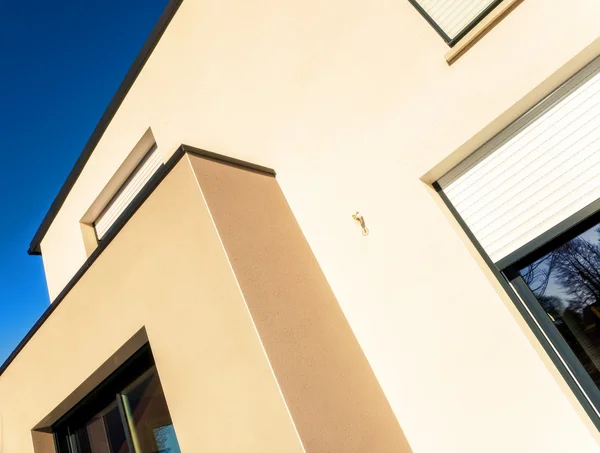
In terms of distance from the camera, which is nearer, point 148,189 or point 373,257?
point 373,257

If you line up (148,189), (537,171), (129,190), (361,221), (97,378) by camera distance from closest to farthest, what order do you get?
(537,171) → (361,221) → (148,189) → (97,378) → (129,190)

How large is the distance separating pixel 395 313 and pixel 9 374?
516 cm

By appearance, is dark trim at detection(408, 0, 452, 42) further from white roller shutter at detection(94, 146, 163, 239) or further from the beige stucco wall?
white roller shutter at detection(94, 146, 163, 239)

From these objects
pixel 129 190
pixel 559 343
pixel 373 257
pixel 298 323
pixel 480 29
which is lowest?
pixel 559 343

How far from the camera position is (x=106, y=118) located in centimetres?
629

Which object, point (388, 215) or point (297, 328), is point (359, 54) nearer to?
point (388, 215)

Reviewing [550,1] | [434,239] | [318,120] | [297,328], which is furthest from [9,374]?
[550,1]

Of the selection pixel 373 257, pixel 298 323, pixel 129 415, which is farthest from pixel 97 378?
pixel 373 257

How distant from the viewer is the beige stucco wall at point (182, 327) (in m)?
2.35

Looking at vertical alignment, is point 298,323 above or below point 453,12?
below

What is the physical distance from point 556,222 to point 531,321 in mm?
648

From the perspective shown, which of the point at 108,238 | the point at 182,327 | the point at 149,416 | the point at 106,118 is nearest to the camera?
the point at 182,327

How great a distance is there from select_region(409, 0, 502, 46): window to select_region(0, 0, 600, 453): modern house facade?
2 centimetres

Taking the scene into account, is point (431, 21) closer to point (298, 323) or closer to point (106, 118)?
point (298, 323)
